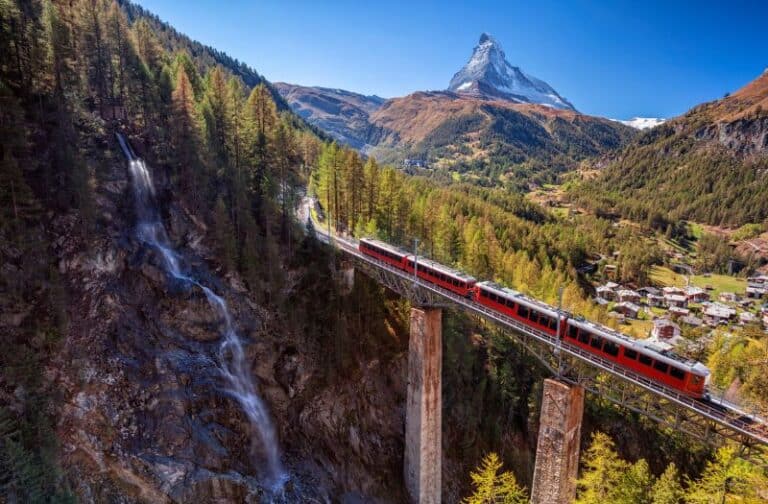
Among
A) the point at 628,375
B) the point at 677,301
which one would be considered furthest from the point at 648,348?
the point at 677,301

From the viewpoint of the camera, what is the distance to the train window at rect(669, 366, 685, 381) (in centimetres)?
2216

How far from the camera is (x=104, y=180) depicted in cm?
3222

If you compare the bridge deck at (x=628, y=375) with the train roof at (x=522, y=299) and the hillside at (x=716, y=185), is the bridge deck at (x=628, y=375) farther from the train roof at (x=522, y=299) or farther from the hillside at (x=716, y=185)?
the hillside at (x=716, y=185)

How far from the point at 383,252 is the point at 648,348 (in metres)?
22.9

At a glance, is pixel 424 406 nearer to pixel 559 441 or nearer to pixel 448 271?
pixel 559 441

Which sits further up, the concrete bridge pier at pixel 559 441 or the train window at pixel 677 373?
the train window at pixel 677 373

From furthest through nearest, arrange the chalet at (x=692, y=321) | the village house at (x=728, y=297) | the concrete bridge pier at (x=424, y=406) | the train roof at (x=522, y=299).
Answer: the village house at (x=728, y=297), the chalet at (x=692, y=321), the concrete bridge pier at (x=424, y=406), the train roof at (x=522, y=299)

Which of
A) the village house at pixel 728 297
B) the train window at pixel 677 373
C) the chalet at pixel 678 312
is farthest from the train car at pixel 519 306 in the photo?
the village house at pixel 728 297

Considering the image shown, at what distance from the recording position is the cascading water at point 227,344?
28938 millimetres

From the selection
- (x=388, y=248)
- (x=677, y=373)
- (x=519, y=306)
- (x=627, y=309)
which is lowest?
(x=627, y=309)

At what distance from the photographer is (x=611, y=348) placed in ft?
81.6

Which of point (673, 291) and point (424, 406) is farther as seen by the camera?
point (673, 291)

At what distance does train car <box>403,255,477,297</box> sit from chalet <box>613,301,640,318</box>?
61.8 metres

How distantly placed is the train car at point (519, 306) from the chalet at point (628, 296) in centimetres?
6862
